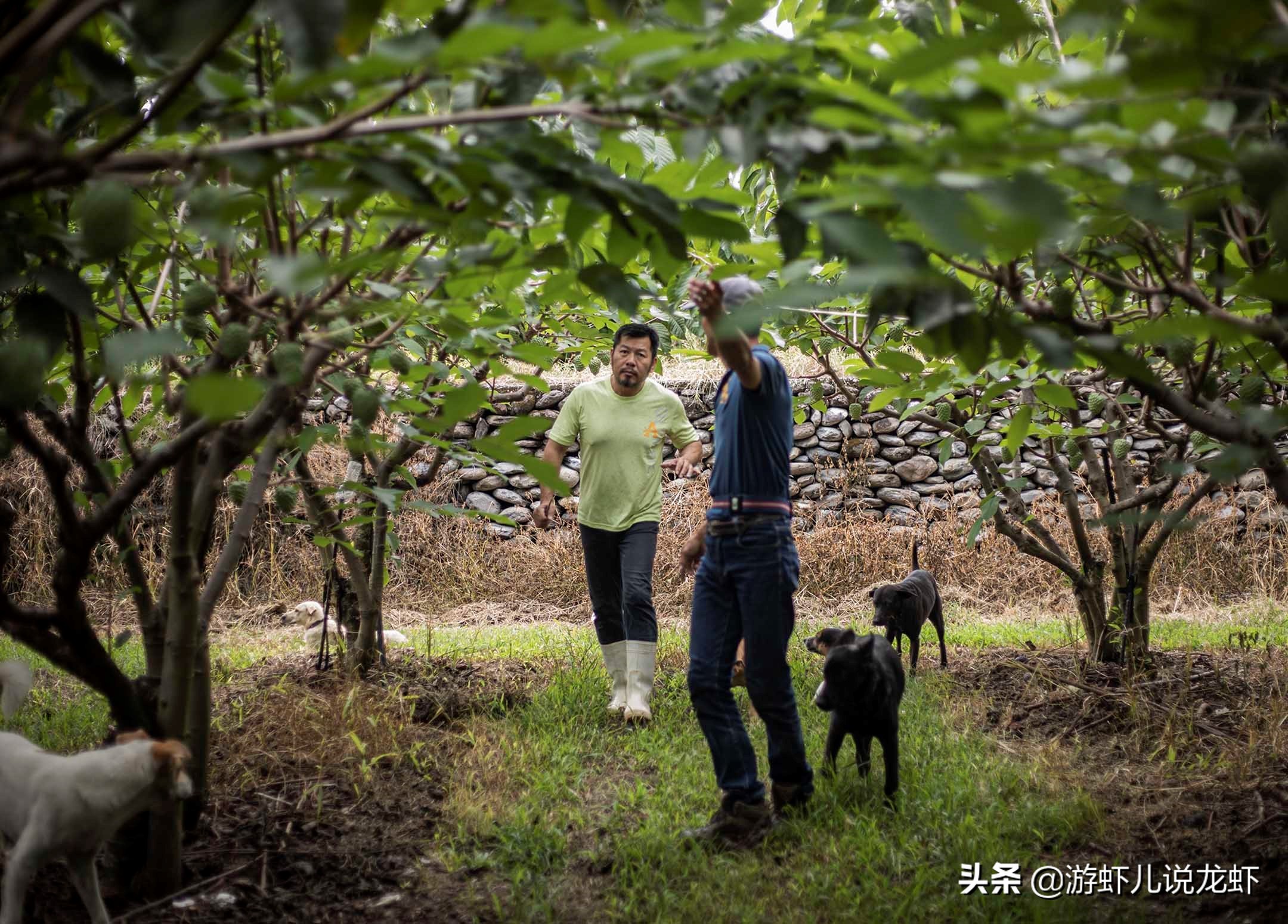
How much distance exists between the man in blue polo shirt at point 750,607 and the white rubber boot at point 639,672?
4.91 ft

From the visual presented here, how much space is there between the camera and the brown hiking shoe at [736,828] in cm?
306

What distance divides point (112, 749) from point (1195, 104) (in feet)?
7.54

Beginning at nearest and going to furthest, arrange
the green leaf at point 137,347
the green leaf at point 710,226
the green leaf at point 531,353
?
the green leaf at point 137,347
the green leaf at point 710,226
the green leaf at point 531,353

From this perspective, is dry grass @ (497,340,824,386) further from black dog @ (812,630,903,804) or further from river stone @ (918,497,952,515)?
black dog @ (812,630,903,804)

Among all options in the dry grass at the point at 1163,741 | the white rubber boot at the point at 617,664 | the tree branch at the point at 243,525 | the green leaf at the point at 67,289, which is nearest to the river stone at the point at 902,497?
the dry grass at the point at 1163,741

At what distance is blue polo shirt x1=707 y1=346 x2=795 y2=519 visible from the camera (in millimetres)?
3104

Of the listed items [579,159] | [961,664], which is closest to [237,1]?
[579,159]

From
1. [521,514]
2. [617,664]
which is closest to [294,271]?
[617,664]

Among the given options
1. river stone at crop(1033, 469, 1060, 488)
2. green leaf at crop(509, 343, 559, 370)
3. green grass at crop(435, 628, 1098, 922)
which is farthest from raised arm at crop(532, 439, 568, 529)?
river stone at crop(1033, 469, 1060, 488)

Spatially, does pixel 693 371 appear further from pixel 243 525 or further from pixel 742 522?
pixel 243 525

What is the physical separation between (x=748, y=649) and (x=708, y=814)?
75 centimetres

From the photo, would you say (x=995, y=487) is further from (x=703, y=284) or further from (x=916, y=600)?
(x=703, y=284)

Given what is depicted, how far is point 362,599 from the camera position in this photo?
4906 millimetres

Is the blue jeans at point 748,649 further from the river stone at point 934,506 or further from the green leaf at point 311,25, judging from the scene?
the river stone at point 934,506
